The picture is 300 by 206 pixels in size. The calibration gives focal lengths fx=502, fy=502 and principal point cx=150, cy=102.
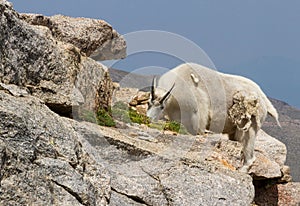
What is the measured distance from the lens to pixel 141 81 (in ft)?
52.9

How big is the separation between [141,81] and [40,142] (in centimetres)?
1089

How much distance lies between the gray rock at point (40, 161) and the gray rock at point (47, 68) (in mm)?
1455

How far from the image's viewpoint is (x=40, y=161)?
521 cm

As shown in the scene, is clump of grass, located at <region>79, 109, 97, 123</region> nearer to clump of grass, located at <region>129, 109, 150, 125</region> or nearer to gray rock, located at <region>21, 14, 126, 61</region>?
clump of grass, located at <region>129, 109, 150, 125</region>

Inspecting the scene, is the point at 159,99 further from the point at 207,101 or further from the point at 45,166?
the point at 45,166

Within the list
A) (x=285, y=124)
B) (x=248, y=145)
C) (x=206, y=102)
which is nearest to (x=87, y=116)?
(x=206, y=102)

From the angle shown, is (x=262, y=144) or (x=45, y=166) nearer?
(x=45, y=166)

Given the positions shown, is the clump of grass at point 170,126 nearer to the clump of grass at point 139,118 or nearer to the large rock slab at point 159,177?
the clump of grass at point 139,118

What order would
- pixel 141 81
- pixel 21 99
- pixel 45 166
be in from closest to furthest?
pixel 45 166
pixel 21 99
pixel 141 81

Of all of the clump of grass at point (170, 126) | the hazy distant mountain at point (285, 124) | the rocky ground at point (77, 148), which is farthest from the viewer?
the hazy distant mountain at point (285, 124)

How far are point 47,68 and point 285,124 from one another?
25.1 metres

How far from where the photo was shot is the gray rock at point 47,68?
7070mm

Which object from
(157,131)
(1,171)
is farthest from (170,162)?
(1,171)

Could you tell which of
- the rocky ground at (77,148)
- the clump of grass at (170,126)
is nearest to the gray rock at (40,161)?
the rocky ground at (77,148)
